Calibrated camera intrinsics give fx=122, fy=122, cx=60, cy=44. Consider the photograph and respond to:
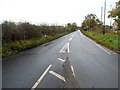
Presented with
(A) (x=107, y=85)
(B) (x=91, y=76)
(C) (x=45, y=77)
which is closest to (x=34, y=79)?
(C) (x=45, y=77)

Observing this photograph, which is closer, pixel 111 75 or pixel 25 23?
pixel 111 75

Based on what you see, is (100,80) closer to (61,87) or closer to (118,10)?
(61,87)

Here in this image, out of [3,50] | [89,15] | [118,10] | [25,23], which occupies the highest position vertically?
[89,15]

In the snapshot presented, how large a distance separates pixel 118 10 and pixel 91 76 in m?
21.6

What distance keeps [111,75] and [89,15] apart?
7342cm

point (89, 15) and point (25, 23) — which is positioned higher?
point (89, 15)

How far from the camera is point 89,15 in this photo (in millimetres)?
75000

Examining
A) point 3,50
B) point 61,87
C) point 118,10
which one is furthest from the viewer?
point 118,10

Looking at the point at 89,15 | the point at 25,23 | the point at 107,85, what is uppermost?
the point at 89,15

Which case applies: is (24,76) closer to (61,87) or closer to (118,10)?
(61,87)

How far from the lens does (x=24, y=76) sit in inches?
227

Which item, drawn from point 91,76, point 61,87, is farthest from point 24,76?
point 91,76

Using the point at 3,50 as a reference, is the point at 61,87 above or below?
below

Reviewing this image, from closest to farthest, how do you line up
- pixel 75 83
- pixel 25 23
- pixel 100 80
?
pixel 75 83, pixel 100 80, pixel 25 23
